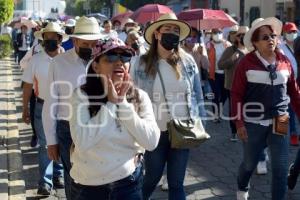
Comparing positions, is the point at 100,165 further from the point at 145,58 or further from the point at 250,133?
the point at 250,133

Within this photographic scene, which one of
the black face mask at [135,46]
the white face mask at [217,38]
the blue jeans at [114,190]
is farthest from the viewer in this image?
the white face mask at [217,38]

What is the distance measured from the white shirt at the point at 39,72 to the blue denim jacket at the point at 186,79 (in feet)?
5.41

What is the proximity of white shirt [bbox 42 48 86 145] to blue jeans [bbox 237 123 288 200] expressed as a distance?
→ 64.2 inches

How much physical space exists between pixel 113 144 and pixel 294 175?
3470 mm

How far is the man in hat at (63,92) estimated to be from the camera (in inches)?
189

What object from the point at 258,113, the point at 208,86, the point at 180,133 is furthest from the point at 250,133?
the point at 208,86

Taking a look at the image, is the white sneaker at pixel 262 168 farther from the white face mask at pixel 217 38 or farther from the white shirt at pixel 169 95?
the white face mask at pixel 217 38

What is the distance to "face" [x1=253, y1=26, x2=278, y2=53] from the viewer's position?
514cm

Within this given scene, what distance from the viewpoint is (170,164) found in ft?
15.7

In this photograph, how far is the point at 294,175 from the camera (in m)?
6.27

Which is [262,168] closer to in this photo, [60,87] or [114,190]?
[60,87]

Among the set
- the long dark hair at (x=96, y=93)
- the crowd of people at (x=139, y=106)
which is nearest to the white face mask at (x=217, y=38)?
the crowd of people at (x=139, y=106)

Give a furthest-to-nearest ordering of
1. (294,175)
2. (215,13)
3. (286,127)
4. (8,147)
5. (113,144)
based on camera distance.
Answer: (215,13) < (8,147) < (294,175) < (286,127) < (113,144)

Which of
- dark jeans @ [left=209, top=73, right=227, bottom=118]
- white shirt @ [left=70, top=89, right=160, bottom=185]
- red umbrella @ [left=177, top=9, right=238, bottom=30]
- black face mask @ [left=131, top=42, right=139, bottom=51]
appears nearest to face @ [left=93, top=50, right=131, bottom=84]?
white shirt @ [left=70, top=89, right=160, bottom=185]
